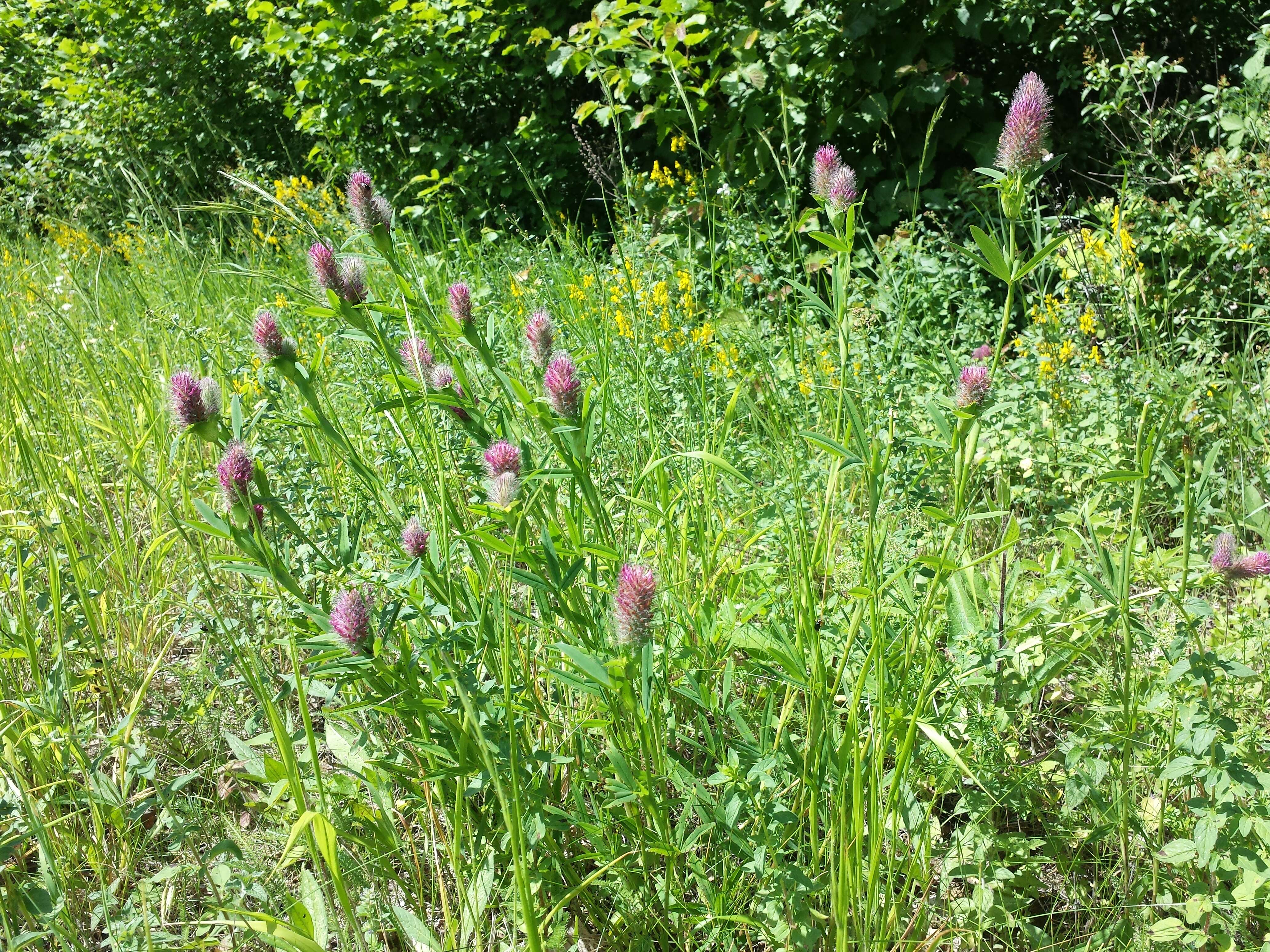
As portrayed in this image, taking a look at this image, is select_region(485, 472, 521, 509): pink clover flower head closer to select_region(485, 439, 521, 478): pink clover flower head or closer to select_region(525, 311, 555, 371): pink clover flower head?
select_region(485, 439, 521, 478): pink clover flower head

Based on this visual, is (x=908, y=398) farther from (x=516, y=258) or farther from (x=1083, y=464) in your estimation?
(x=516, y=258)

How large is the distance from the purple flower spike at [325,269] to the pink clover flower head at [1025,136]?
36.3 inches

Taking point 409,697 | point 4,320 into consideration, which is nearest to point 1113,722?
point 409,697

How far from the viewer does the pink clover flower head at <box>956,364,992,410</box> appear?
1194 millimetres

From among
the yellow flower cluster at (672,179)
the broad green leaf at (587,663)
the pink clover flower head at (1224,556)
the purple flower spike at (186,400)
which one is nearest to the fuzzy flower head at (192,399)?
the purple flower spike at (186,400)

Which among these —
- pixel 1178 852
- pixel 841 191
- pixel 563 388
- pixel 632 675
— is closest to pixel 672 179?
pixel 841 191

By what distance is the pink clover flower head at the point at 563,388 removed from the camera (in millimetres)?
1267

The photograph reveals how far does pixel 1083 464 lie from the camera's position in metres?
2.12

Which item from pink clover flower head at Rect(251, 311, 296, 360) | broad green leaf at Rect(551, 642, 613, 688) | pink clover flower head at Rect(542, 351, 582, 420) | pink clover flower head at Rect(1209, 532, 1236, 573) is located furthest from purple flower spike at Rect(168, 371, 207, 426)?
pink clover flower head at Rect(1209, 532, 1236, 573)

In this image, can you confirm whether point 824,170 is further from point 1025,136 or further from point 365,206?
point 365,206

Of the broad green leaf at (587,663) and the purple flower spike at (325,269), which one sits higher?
the purple flower spike at (325,269)

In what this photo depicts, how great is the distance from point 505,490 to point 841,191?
689 mm

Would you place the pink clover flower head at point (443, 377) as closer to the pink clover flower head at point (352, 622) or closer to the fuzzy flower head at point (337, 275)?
the fuzzy flower head at point (337, 275)

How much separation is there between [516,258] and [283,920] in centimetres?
302
